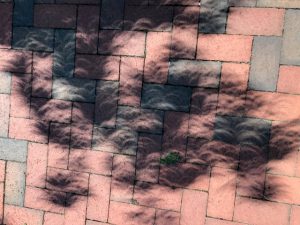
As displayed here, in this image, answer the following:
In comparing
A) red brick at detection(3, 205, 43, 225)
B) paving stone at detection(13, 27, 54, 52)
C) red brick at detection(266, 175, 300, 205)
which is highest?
paving stone at detection(13, 27, 54, 52)

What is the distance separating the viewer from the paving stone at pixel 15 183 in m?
3.85

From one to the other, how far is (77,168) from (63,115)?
57cm

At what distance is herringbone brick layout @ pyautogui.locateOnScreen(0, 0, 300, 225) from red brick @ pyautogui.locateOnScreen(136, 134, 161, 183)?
10 mm

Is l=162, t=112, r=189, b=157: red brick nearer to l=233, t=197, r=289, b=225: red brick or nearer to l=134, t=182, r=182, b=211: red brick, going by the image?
l=134, t=182, r=182, b=211: red brick

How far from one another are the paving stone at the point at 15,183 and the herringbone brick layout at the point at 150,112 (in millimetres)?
12

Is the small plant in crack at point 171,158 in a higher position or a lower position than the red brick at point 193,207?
higher

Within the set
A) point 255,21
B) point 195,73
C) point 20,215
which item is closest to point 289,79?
point 255,21

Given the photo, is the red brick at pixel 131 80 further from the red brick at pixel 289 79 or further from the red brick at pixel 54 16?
the red brick at pixel 289 79

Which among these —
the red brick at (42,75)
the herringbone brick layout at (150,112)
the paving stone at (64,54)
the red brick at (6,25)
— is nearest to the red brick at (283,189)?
the herringbone brick layout at (150,112)

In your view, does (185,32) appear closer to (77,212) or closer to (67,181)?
(67,181)

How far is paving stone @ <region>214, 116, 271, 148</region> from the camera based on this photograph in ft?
10.8

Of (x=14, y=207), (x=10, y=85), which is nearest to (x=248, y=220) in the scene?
(x=14, y=207)

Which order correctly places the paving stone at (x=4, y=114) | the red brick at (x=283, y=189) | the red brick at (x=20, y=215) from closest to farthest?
1. the red brick at (x=283, y=189)
2. the red brick at (x=20, y=215)
3. the paving stone at (x=4, y=114)

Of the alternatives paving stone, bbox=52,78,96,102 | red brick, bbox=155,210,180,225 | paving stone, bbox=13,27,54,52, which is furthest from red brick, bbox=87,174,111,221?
paving stone, bbox=13,27,54,52
